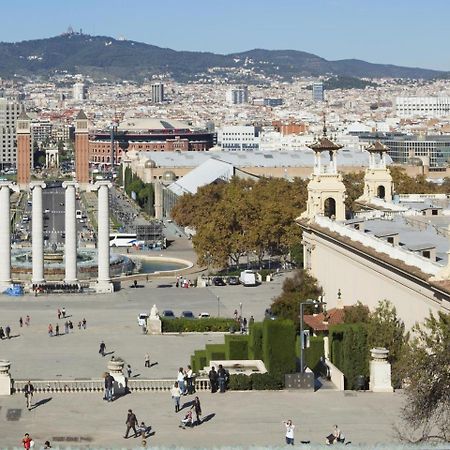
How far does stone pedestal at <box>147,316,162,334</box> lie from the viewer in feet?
170

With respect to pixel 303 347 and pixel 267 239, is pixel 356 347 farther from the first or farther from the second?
pixel 267 239

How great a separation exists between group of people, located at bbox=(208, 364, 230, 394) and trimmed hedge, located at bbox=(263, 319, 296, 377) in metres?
1.20

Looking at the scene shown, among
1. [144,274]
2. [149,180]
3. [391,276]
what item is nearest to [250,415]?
[391,276]

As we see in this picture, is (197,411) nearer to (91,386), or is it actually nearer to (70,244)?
(91,386)

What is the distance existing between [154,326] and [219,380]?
17.5 metres

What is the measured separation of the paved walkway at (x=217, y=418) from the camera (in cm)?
2956

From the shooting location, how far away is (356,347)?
35.8m

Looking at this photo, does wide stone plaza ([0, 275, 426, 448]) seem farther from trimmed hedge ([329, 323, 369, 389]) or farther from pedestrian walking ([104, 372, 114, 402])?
trimmed hedge ([329, 323, 369, 389])

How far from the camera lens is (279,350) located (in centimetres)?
3544

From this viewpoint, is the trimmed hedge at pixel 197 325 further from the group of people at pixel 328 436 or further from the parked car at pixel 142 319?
the group of people at pixel 328 436

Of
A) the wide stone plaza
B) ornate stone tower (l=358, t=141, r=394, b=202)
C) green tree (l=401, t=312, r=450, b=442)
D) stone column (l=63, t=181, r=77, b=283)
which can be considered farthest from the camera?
stone column (l=63, t=181, r=77, b=283)

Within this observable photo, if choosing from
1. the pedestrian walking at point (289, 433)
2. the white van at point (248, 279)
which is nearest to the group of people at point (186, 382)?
the pedestrian walking at point (289, 433)

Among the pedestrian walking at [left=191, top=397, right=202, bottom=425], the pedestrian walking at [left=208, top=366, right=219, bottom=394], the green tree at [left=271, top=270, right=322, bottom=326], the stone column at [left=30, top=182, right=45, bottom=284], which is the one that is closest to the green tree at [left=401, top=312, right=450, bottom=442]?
the pedestrian walking at [left=191, top=397, right=202, bottom=425]

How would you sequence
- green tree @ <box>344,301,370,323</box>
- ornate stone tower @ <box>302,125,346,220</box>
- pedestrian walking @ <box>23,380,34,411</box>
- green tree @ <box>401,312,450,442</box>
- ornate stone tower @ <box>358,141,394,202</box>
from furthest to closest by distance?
ornate stone tower @ <box>358,141,394,202</box>
ornate stone tower @ <box>302,125,346,220</box>
green tree @ <box>344,301,370,323</box>
pedestrian walking @ <box>23,380,34,411</box>
green tree @ <box>401,312,450,442</box>
